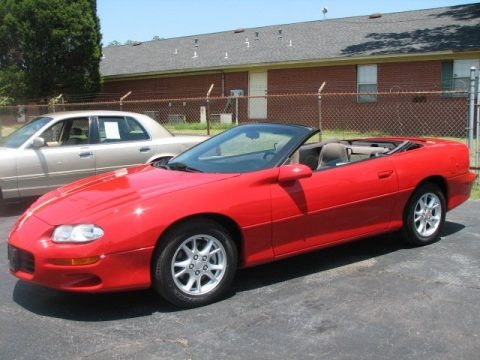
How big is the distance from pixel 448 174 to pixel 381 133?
44.7 ft

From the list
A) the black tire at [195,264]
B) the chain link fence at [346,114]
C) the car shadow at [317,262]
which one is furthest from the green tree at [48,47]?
the black tire at [195,264]

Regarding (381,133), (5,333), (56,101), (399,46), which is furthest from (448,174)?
(56,101)

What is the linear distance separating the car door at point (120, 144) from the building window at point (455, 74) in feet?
42.7

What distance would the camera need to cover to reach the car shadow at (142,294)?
13.9 ft

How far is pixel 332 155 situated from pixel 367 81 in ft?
51.9

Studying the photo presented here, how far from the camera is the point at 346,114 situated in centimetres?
2073

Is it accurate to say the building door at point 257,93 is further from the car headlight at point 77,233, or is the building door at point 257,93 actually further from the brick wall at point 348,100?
the car headlight at point 77,233

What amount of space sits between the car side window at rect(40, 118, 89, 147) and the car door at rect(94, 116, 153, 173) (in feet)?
0.75

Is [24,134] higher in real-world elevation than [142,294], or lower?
higher

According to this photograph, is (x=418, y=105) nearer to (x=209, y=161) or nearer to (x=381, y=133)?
(x=381, y=133)

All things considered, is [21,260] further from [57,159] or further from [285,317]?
[57,159]

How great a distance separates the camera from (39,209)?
459cm

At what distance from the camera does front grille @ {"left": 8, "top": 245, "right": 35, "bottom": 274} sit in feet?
13.5

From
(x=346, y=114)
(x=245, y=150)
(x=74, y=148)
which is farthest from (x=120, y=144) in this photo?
(x=346, y=114)
